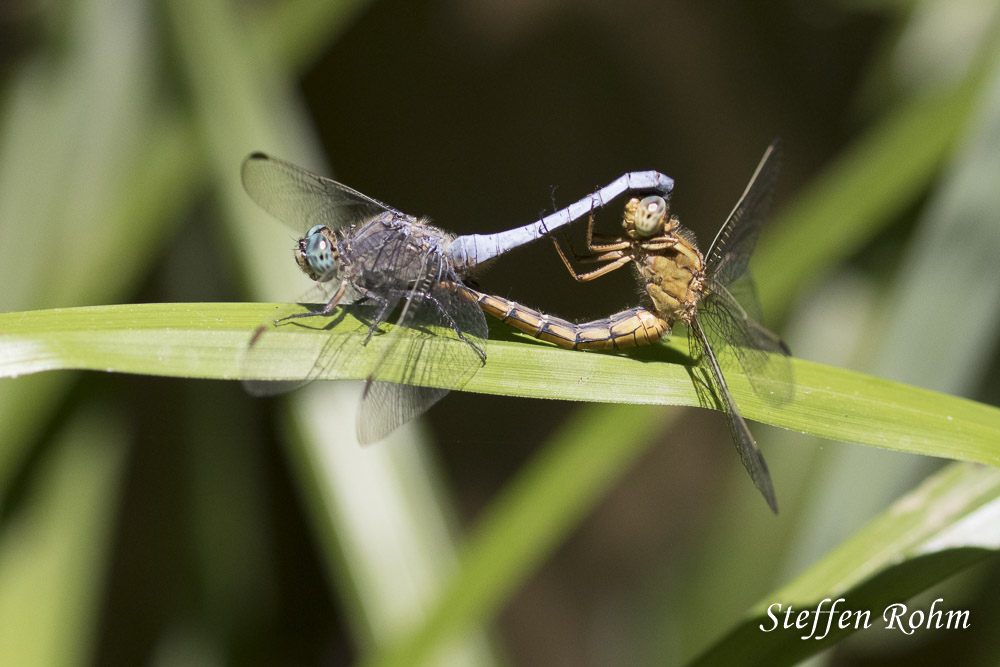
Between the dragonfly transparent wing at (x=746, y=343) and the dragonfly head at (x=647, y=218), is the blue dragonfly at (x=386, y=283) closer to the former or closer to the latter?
the dragonfly head at (x=647, y=218)

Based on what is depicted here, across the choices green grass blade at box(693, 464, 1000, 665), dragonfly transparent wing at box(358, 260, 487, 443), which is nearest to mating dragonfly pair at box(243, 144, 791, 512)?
dragonfly transparent wing at box(358, 260, 487, 443)

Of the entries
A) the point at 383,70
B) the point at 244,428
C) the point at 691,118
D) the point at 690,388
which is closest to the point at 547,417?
the point at 244,428

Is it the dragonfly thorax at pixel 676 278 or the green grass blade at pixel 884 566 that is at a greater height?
the dragonfly thorax at pixel 676 278

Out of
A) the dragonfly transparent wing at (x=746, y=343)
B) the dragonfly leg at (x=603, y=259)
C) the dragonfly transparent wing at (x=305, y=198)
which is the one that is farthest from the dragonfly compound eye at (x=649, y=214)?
the dragonfly transparent wing at (x=305, y=198)

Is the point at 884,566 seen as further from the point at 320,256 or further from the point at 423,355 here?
the point at 320,256

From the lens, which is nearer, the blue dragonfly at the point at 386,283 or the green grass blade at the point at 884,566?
the green grass blade at the point at 884,566
